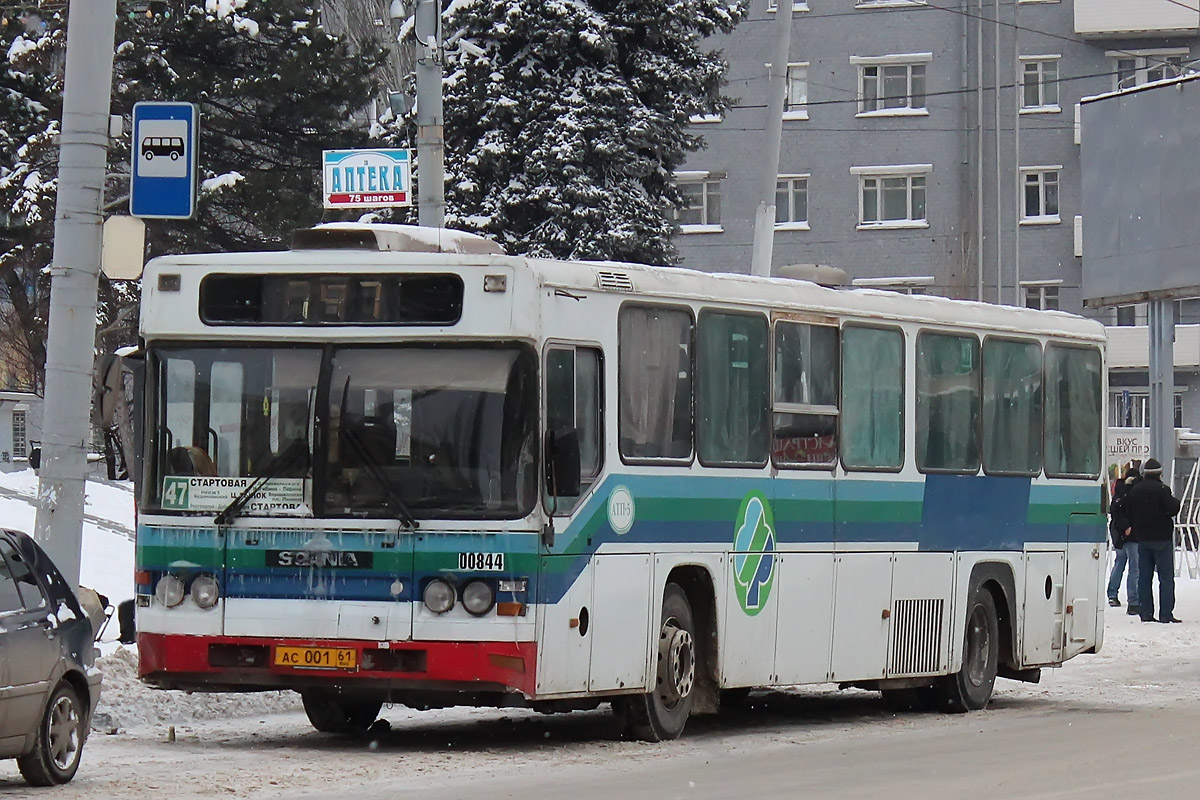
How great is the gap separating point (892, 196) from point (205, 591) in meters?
50.9

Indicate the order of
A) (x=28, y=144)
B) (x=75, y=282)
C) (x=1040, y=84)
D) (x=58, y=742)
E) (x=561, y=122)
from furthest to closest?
(x=1040, y=84) < (x=28, y=144) < (x=561, y=122) < (x=75, y=282) < (x=58, y=742)

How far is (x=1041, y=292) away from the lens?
2437 inches

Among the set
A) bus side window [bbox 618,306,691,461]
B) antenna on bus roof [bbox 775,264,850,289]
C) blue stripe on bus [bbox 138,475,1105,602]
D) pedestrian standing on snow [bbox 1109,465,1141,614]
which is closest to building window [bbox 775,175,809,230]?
pedestrian standing on snow [bbox 1109,465,1141,614]

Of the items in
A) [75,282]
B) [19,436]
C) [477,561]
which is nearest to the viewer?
[477,561]

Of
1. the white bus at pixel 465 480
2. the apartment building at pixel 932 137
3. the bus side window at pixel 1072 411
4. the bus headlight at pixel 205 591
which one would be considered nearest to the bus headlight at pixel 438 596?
the white bus at pixel 465 480

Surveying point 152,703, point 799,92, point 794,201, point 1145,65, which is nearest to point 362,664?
point 152,703

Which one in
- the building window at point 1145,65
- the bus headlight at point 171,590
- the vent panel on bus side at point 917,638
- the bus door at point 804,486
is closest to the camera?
the bus headlight at point 171,590

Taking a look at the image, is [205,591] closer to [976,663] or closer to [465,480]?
[465,480]

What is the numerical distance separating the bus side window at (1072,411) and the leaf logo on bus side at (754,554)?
12.9 ft

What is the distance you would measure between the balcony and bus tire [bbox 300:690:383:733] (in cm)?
4972

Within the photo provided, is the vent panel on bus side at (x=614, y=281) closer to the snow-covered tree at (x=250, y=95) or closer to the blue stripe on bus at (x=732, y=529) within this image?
the blue stripe on bus at (x=732, y=529)

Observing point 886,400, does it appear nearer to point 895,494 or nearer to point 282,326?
point 895,494

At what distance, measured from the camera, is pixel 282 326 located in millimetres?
12391

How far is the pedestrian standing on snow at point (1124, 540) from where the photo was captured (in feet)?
85.3
